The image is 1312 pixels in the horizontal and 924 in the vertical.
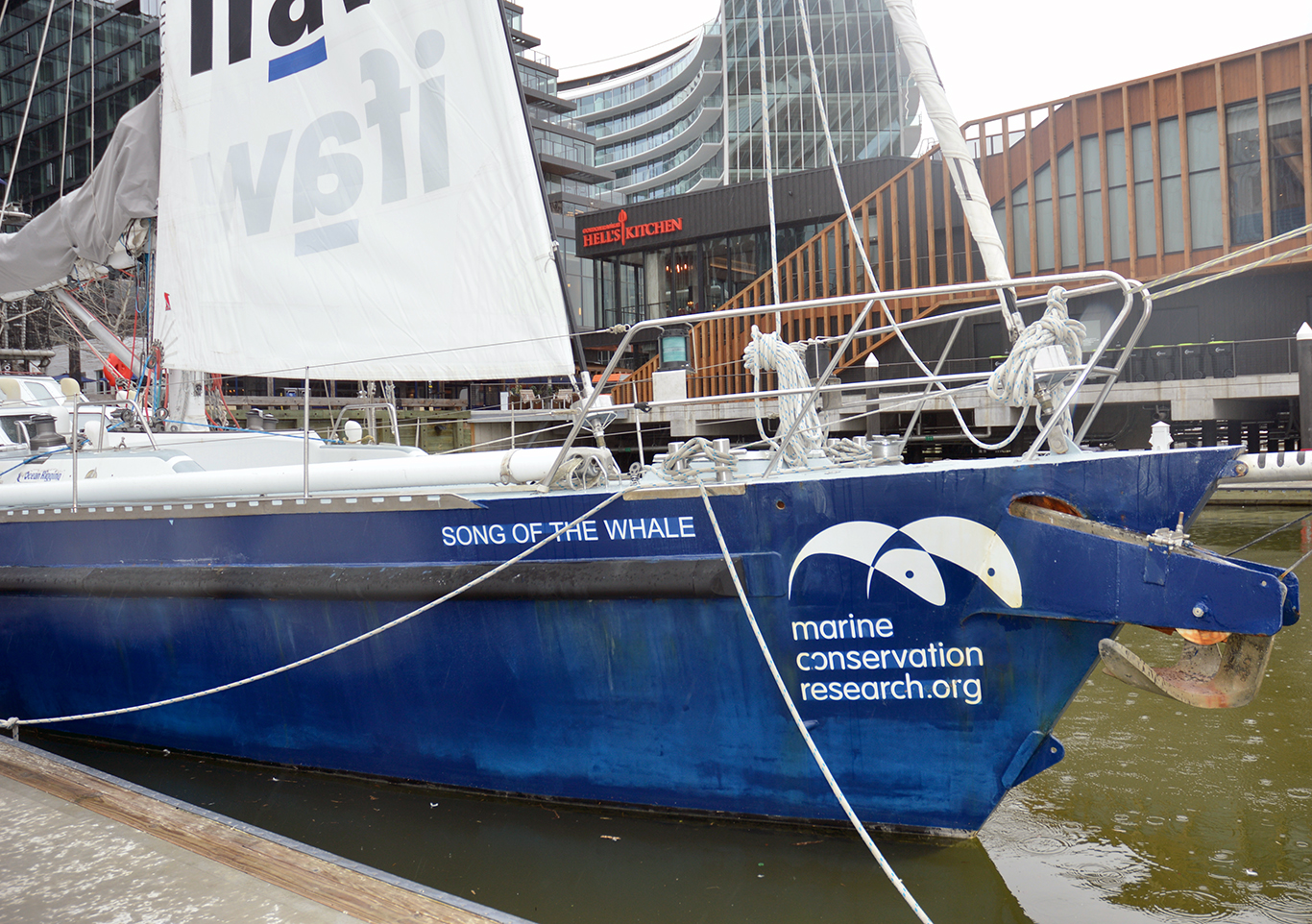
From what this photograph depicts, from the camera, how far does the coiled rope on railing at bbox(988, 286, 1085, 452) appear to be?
434 centimetres

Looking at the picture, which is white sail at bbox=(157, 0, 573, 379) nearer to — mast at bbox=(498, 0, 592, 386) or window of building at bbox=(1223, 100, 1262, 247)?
mast at bbox=(498, 0, 592, 386)

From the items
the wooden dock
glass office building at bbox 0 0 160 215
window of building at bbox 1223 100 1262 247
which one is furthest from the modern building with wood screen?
glass office building at bbox 0 0 160 215

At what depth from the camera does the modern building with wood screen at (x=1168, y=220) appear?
65.0ft

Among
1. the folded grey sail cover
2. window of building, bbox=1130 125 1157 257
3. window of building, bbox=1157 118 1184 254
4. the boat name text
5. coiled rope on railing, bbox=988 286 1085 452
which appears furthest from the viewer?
window of building, bbox=1130 125 1157 257

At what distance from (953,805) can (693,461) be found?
2274 millimetres

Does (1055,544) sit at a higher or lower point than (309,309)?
Answer: lower

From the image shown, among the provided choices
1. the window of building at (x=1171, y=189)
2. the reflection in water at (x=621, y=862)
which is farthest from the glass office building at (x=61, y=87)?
the reflection in water at (x=621, y=862)

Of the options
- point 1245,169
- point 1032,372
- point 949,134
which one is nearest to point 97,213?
point 949,134

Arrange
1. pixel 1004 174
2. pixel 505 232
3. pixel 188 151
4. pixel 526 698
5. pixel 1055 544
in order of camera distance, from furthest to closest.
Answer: pixel 1004 174 < pixel 188 151 < pixel 505 232 < pixel 526 698 < pixel 1055 544

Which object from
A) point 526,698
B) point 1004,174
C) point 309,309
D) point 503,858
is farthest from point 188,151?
point 1004,174

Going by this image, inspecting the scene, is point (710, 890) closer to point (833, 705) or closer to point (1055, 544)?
point (833, 705)

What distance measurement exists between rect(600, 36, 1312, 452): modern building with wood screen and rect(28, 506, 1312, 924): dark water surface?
1392cm

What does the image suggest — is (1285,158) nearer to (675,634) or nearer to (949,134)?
(949,134)

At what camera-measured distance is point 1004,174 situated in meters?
25.2
